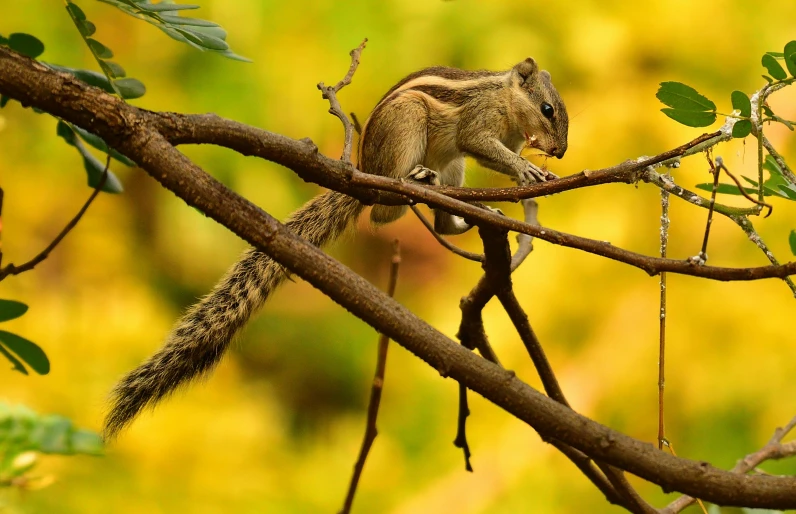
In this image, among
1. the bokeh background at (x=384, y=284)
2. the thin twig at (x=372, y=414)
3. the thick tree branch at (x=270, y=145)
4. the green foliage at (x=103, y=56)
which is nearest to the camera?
the thick tree branch at (x=270, y=145)

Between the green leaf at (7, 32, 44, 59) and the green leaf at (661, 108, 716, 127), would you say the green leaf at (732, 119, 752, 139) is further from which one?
the green leaf at (7, 32, 44, 59)

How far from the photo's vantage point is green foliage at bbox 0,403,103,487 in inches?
34.6

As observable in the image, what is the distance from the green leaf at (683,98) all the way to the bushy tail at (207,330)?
1.36 ft

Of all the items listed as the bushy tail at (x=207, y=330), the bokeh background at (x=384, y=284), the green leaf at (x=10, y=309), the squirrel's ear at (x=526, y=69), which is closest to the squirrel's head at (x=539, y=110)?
the squirrel's ear at (x=526, y=69)

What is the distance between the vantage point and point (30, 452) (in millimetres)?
935

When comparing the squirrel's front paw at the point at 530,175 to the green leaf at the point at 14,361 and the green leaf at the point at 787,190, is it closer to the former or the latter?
the green leaf at the point at 787,190

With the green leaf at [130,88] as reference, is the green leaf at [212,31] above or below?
below

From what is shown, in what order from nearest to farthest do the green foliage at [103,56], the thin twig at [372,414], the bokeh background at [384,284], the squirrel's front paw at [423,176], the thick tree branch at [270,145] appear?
the thick tree branch at [270,145] < the green foliage at [103,56] < the thin twig at [372,414] < the squirrel's front paw at [423,176] < the bokeh background at [384,284]

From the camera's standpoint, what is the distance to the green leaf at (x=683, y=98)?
0.63 meters

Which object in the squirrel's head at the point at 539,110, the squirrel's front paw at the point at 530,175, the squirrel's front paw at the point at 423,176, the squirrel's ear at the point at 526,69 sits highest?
the squirrel's ear at the point at 526,69

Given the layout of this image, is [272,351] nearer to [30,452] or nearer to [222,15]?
[222,15]

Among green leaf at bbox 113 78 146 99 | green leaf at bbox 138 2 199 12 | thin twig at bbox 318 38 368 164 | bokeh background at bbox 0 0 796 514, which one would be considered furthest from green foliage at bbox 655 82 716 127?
bokeh background at bbox 0 0 796 514

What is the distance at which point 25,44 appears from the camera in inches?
30.4

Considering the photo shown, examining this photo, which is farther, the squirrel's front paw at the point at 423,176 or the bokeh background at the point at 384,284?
the bokeh background at the point at 384,284
